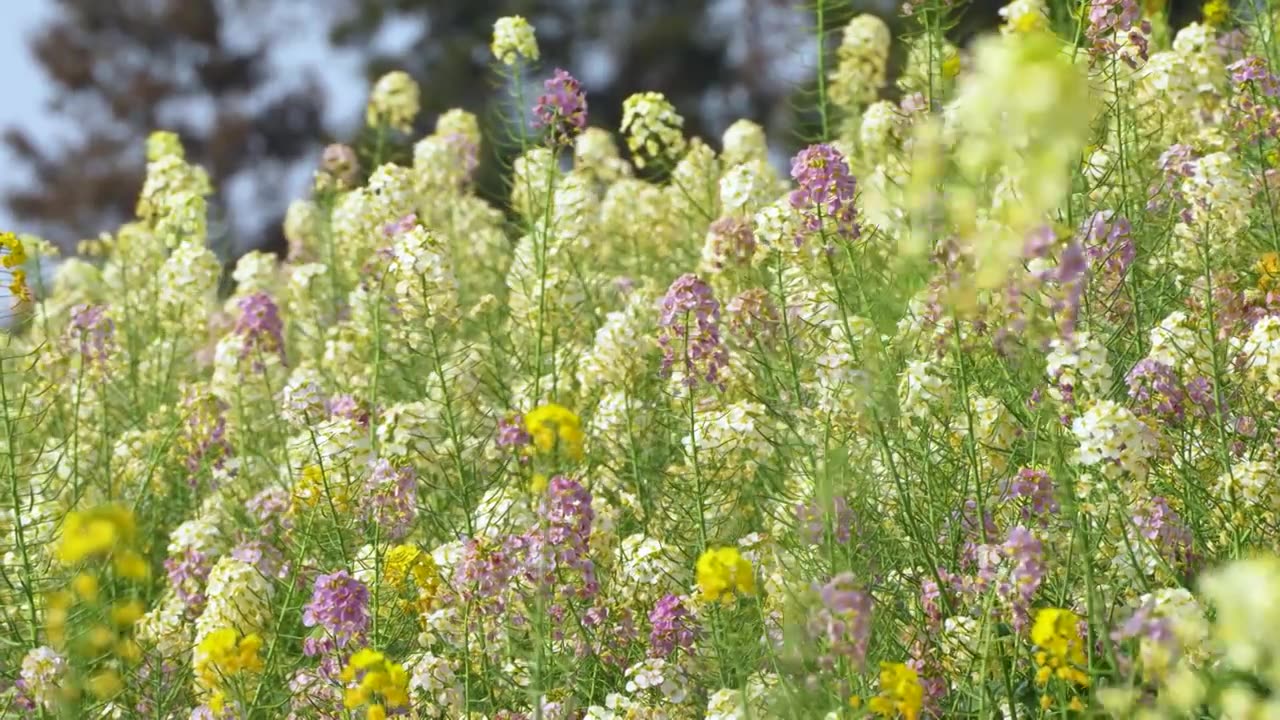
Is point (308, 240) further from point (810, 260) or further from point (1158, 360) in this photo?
point (1158, 360)

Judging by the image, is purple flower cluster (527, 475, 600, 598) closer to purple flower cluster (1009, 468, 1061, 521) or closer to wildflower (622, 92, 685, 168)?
purple flower cluster (1009, 468, 1061, 521)

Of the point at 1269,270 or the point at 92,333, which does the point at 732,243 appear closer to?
the point at 1269,270

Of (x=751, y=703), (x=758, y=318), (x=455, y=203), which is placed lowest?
(x=751, y=703)

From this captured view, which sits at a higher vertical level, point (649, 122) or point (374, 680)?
point (649, 122)

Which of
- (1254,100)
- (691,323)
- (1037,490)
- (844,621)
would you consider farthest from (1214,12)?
(844,621)

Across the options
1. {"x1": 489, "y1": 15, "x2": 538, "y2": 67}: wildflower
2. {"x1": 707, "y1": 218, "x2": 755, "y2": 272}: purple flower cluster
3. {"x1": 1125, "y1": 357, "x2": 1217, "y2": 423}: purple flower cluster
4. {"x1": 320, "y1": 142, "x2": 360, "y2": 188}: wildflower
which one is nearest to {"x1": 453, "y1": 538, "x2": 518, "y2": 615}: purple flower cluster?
{"x1": 1125, "y1": 357, "x2": 1217, "y2": 423}: purple flower cluster

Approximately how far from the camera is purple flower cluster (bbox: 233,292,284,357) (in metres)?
5.53

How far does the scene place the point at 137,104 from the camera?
27.0m

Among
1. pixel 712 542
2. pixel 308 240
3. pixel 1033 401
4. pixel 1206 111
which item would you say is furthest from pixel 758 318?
pixel 308 240

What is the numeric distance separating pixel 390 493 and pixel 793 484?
3.36ft

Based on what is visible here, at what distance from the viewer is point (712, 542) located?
156 inches

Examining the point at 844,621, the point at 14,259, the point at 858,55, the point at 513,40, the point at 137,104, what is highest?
the point at 137,104

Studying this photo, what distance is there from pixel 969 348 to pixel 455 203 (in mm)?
4509

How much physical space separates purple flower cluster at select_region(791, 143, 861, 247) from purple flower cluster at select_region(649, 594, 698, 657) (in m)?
0.92
